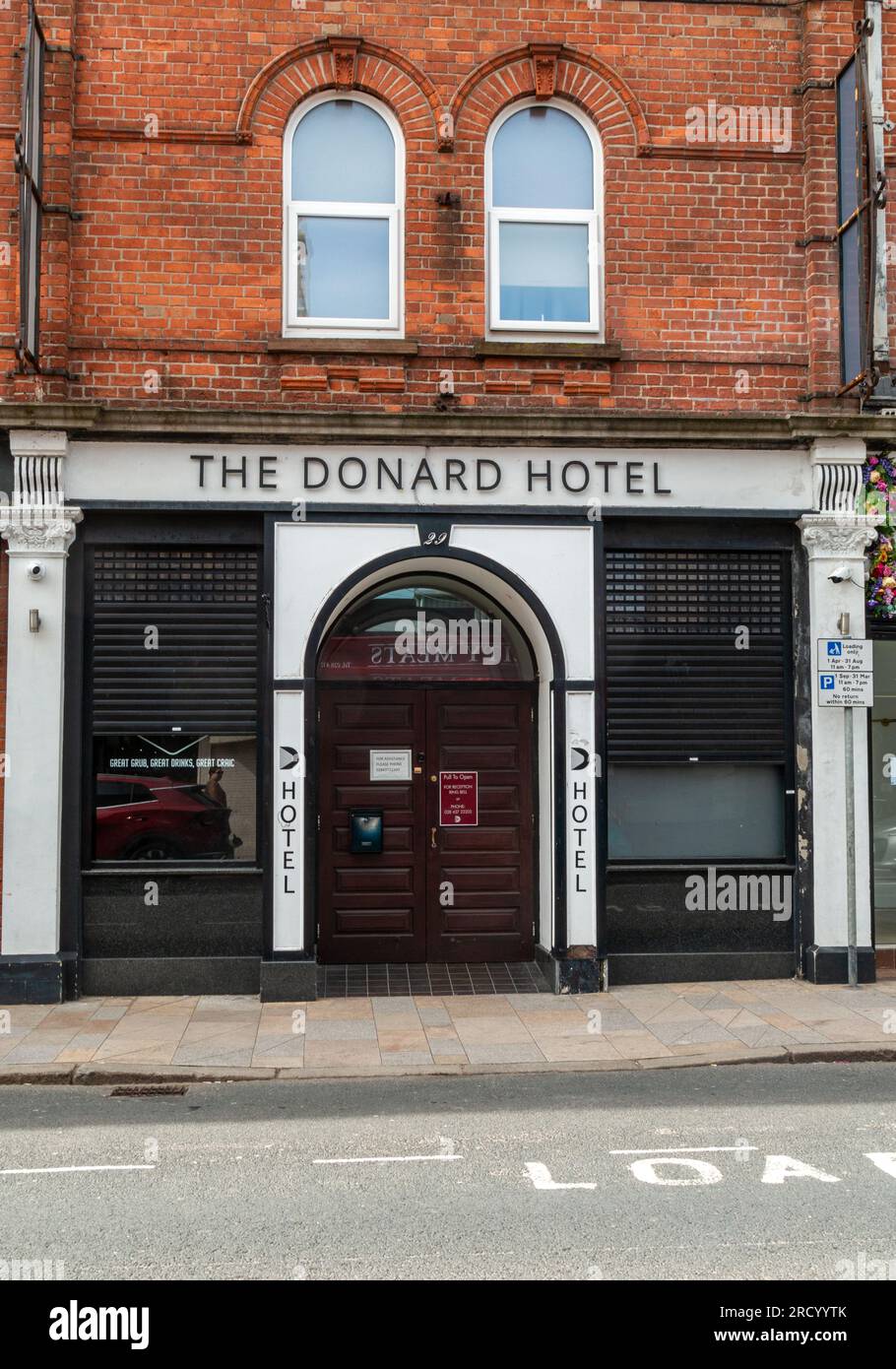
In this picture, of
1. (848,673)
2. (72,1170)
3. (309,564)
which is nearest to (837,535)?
(848,673)

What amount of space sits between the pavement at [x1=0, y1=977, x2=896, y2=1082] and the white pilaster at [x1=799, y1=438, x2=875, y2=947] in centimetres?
75

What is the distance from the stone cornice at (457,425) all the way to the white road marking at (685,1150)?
19.4ft

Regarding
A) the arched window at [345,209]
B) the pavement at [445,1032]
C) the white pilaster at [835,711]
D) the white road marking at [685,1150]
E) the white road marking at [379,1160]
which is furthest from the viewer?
the arched window at [345,209]

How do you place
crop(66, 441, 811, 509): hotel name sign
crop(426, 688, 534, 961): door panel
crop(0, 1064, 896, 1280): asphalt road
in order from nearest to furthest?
crop(0, 1064, 896, 1280): asphalt road < crop(66, 441, 811, 509): hotel name sign < crop(426, 688, 534, 961): door panel

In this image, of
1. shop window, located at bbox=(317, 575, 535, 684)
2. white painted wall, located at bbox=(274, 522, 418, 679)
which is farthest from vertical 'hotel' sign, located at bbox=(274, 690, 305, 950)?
shop window, located at bbox=(317, 575, 535, 684)

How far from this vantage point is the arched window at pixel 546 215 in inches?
420

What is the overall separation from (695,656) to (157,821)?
4.87 metres

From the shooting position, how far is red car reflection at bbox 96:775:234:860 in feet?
33.2

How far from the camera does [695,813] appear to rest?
10648 mm

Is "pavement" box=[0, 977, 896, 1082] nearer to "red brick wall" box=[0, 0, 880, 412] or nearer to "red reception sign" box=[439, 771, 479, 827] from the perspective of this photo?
"red reception sign" box=[439, 771, 479, 827]

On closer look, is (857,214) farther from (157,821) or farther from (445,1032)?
(157,821)

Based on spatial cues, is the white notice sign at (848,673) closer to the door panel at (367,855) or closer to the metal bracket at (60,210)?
the door panel at (367,855)

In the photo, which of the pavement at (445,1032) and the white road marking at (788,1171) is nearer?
the white road marking at (788,1171)

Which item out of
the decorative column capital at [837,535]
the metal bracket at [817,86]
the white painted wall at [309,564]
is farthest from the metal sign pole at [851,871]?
the metal bracket at [817,86]
